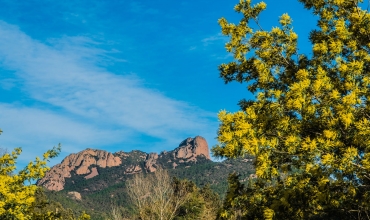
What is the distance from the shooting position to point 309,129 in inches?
314

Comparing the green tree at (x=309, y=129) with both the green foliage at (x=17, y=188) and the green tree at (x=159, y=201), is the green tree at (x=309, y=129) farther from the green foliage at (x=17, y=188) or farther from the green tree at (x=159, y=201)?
the green tree at (x=159, y=201)

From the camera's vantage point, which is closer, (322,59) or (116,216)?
(322,59)

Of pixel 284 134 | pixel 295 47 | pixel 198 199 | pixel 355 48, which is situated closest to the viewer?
pixel 284 134

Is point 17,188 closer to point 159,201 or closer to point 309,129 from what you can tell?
point 309,129

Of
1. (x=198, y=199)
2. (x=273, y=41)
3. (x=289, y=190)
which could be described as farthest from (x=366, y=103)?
(x=198, y=199)

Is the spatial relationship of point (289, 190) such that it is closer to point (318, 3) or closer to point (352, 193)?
point (352, 193)

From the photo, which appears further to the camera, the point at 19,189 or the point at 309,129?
the point at 19,189

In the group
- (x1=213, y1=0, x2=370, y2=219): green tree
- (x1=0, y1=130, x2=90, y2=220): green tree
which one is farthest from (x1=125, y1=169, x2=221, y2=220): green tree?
(x1=213, y1=0, x2=370, y2=219): green tree

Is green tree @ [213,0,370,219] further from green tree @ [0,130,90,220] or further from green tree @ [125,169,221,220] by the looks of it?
green tree @ [125,169,221,220]

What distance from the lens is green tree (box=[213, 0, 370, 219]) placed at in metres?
6.92

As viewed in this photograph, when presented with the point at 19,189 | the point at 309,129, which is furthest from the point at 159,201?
the point at 309,129

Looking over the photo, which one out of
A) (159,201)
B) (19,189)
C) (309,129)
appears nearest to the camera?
(309,129)

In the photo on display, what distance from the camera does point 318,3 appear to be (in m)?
9.98

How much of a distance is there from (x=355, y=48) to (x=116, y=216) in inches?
1374
